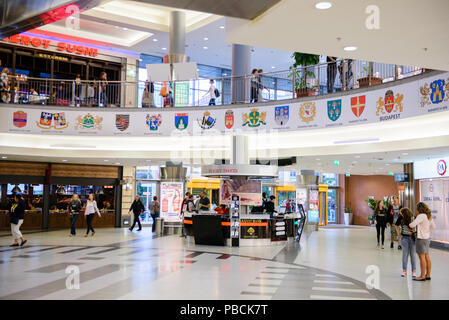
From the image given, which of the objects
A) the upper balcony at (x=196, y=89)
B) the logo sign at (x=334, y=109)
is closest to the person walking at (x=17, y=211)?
Answer: the upper balcony at (x=196, y=89)

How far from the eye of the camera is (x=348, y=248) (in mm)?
13945

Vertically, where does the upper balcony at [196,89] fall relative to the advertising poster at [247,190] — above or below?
above

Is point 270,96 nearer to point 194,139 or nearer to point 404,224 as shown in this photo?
point 194,139

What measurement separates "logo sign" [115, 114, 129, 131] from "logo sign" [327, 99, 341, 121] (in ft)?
26.4

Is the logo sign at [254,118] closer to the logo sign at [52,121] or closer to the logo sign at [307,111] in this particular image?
the logo sign at [307,111]

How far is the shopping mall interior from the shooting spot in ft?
20.5

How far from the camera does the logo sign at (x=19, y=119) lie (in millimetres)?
17094

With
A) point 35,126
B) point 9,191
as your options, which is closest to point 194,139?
point 35,126

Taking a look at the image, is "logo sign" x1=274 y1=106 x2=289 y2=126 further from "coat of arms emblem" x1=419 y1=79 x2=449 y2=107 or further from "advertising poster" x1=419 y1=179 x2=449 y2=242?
"advertising poster" x1=419 y1=179 x2=449 y2=242

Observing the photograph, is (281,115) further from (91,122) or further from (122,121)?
(91,122)

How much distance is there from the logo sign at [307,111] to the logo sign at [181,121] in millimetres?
4586

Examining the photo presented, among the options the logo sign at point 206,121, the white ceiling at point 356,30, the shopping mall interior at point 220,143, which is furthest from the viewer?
the logo sign at point 206,121

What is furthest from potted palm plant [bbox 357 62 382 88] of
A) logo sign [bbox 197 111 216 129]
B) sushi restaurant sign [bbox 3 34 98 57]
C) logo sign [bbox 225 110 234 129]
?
sushi restaurant sign [bbox 3 34 98 57]
